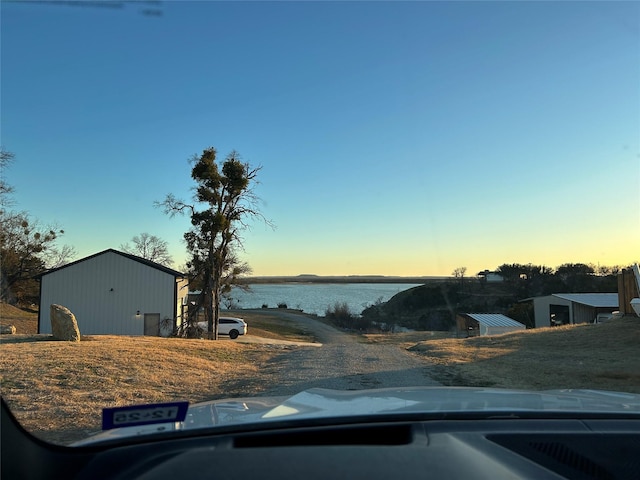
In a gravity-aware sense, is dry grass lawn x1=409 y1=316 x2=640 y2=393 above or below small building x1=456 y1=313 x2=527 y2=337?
above

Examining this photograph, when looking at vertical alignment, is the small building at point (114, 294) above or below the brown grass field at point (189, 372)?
above

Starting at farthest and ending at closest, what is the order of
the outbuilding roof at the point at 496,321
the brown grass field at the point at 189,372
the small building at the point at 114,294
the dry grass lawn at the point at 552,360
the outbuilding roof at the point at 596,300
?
1. the outbuilding roof at the point at 596,300
2. the outbuilding roof at the point at 496,321
3. the small building at the point at 114,294
4. the dry grass lawn at the point at 552,360
5. the brown grass field at the point at 189,372

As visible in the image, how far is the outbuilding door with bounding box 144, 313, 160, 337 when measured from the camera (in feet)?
101

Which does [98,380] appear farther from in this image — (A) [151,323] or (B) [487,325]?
(B) [487,325]

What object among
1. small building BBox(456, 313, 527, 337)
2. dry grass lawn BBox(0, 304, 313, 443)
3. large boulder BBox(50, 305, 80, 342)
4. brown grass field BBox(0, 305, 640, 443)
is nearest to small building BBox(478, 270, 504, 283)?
small building BBox(456, 313, 527, 337)

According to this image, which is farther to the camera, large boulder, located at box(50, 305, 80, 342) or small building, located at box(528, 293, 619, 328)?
small building, located at box(528, 293, 619, 328)

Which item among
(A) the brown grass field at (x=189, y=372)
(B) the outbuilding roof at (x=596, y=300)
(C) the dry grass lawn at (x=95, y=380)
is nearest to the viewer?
(C) the dry grass lawn at (x=95, y=380)

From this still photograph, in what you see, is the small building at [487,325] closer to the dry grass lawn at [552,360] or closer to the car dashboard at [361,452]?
the dry grass lawn at [552,360]

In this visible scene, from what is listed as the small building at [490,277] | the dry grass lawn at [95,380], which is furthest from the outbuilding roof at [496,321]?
the small building at [490,277]

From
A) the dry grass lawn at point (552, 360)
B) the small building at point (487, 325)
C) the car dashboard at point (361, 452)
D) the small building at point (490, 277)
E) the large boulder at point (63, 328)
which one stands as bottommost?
the small building at point (487, 325)

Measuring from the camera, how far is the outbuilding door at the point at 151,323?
3089 cm

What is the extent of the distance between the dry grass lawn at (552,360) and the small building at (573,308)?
614 inches

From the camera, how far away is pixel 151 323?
31.1 meters

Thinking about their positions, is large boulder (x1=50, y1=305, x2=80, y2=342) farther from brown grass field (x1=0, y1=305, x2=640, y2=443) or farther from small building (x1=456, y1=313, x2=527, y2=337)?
small building (x1=456, y1=313, x2=527, y2=337)
